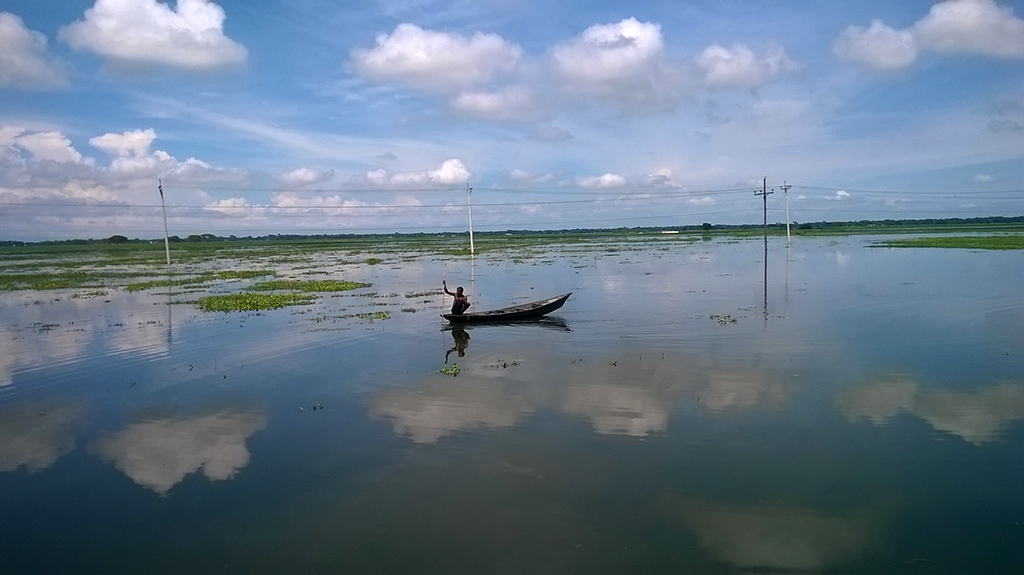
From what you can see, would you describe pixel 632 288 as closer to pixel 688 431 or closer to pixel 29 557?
pixel 688 431

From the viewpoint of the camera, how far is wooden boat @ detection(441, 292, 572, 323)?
76.6 feet

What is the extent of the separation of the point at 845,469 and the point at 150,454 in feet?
40.0

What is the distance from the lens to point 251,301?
3112 cm

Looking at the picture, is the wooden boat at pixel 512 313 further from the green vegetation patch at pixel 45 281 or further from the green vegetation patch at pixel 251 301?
the green vegetation patch at pixel 45 281

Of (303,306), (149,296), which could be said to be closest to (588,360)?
(303,306)

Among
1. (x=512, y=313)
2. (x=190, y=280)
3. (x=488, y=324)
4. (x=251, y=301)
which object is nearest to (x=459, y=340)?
(x=488, y=324)

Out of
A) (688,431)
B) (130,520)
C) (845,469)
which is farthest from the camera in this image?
(688,431)

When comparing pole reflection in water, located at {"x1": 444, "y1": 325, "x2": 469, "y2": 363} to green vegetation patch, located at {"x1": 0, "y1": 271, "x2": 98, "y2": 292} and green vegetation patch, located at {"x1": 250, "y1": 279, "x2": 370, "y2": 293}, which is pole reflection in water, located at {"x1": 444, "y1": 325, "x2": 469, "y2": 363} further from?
green vegetation patch, located at {"x1": 0, "y1": 271, "x2": 98, "y2": 292}

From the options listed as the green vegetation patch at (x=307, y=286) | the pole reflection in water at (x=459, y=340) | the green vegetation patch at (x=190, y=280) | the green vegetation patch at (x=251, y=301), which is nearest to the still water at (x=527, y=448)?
the pole reflection in water at (x=459, y=340)

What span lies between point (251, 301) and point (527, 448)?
2407 centimetres

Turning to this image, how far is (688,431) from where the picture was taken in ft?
38.1

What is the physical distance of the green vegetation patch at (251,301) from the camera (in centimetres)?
2958

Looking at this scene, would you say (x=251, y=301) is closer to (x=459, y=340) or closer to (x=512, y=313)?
(x=512, y=313)

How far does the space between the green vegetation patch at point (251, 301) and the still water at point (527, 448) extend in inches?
258
